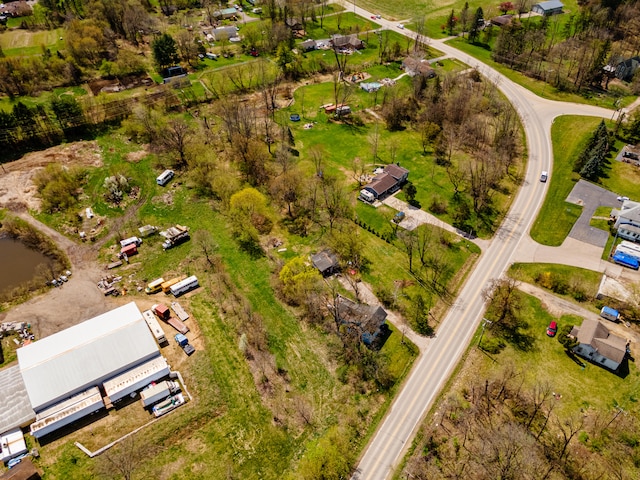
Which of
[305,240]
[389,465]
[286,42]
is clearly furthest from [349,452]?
[286,42]

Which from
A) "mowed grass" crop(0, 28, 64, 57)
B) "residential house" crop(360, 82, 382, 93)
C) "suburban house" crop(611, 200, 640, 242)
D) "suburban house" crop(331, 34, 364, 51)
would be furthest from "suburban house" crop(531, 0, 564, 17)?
"mowed grass" crop(0, 28, 64, 57)

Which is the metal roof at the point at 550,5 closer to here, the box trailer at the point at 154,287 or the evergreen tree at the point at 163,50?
the evergreen tree at the point at 163,50

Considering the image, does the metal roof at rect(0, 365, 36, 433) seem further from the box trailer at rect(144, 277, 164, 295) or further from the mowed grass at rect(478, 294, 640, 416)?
the mowed grass at rect(478, 294, 640, 416)

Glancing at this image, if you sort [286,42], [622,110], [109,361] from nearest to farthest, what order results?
1. [109,361]
2. [622,110]
3. [286,42]

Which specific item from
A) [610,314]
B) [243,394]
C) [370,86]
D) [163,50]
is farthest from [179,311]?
[163,50]

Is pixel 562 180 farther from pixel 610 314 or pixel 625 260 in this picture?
pixel 610 314

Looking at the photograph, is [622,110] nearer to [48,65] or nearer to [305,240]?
[305,240]
